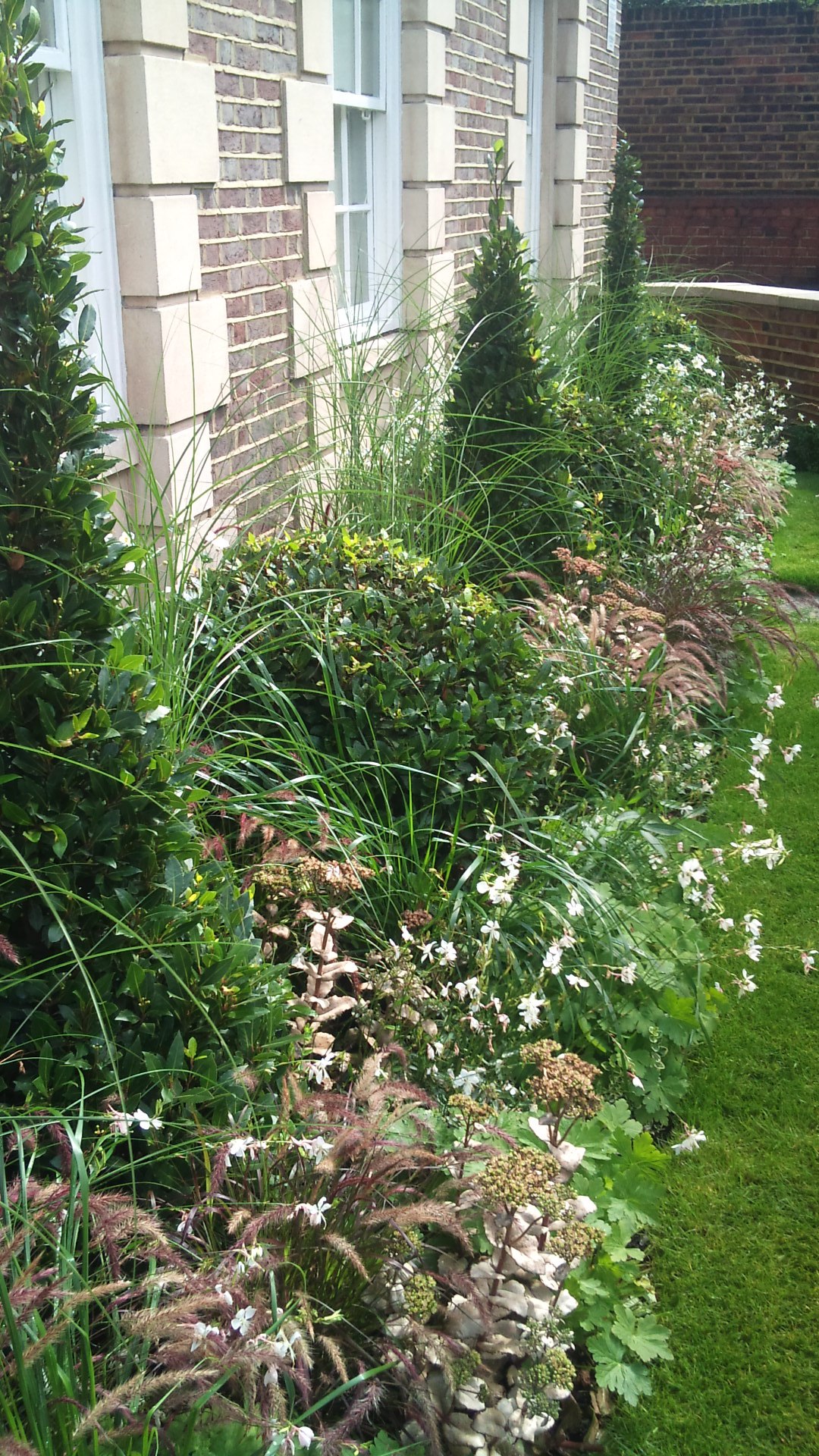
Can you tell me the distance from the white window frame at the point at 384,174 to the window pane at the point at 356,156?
0.03 meters

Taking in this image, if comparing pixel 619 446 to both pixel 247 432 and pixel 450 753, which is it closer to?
pixel 247 432

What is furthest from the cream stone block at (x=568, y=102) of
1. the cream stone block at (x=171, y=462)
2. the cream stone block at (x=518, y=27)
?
the cream stone block at (x=171, y=462)

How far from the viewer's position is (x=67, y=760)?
1.77 meters

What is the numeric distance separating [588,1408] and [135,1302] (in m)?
0.83

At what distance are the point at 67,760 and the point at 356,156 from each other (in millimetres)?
5020

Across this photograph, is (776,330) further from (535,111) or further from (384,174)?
(384,174)

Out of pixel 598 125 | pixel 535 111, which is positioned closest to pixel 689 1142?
pixel 535 111

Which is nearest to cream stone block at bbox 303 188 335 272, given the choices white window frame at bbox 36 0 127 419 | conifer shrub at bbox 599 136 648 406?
white window frame at bbox 36 0 127 419

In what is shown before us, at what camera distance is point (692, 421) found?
6.91 metres

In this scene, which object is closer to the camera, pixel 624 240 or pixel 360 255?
pixel 360 255

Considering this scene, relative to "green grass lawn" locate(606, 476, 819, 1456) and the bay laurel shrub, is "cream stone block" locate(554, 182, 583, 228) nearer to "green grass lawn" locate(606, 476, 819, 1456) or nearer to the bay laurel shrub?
"green grass lawn" locate(606, 476, 819, 1456)

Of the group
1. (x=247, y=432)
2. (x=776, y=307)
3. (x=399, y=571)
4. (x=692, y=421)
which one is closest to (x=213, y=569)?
(x=399, y=571)

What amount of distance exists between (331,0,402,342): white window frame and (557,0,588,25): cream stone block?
487 cm

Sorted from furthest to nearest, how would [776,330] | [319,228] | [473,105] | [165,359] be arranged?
[776,330] → [473,105] → [319,228] → [165,359]
